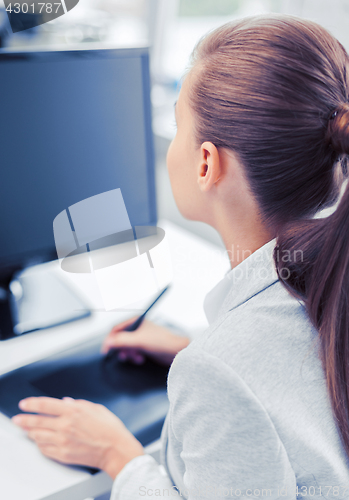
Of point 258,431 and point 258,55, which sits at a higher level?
point 258,55

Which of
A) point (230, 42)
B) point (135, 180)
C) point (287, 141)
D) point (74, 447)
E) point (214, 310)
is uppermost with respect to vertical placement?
point (230, 42)

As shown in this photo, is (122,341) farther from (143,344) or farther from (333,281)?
(333,281)

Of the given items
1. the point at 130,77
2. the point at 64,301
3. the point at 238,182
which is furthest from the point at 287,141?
the point at 64,301

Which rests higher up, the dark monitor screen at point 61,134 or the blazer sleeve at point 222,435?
the dark monitor screen at point 61,134

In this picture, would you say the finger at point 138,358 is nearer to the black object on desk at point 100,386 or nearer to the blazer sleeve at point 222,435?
the black object on desk at point 100,386

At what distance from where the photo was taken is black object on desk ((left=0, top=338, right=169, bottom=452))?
2.05 ft

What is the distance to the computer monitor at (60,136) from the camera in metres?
0.68

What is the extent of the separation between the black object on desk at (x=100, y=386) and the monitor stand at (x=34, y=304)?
0.36ft

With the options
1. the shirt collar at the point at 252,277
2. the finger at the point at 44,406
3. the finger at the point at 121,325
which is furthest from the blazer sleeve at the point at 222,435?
the finger at the point at 121,325

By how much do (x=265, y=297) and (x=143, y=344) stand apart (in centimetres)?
34

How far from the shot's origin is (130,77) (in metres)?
0.76

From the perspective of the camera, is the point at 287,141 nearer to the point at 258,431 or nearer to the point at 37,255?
the point at 258,431

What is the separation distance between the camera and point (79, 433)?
58cm

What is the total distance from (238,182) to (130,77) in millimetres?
359
